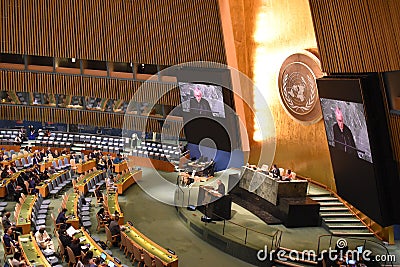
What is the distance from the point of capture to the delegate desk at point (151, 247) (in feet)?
36.2

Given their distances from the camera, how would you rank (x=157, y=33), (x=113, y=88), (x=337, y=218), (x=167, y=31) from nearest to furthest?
(x=337, y=218) → (x=167, y=31) → (x=157, y=33) → (x=113, y=88)

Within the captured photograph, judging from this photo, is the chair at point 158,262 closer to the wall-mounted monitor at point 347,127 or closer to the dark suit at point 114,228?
the dark suit at point 114,228

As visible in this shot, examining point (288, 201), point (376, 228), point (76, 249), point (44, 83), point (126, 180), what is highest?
point (44, 83)

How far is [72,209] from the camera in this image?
46.6 feet

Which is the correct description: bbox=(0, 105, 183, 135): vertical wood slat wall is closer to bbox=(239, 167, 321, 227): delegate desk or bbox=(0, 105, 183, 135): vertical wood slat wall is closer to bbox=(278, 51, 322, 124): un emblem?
bbox=(278, 51, 322, 124): un emblem

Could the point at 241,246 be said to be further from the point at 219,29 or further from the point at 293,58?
the point at 219,29

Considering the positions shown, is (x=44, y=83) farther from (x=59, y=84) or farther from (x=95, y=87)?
(x=95, y=87)

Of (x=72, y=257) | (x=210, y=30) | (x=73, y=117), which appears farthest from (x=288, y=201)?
(x=73, y=117)

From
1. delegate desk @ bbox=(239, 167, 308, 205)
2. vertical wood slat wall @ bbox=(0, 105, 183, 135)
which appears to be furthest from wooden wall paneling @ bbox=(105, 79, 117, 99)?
delegate desk @ bbox=(239, 167, 308, 205)

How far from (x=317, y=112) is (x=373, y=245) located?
14.6 ft

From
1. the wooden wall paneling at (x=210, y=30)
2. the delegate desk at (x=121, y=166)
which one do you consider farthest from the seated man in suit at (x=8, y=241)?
the wooden wall paneling at (x=210, y=30)

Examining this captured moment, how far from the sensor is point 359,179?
12102mm

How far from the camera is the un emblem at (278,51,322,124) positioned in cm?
1516

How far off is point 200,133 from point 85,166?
4.91 meters
